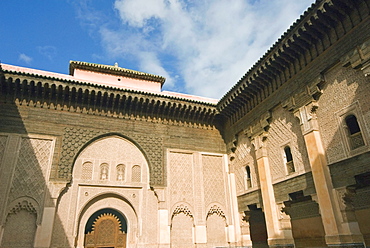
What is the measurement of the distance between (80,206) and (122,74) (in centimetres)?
568

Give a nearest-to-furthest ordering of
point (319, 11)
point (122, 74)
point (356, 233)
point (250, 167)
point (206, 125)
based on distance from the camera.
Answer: point (356, 233)
point (319, 11)
point (250, 167)
point (206, 125)
point (122, 74)

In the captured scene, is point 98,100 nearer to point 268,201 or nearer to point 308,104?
point 268,201

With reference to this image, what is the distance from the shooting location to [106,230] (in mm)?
7504

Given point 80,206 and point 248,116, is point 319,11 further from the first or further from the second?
point 80,206

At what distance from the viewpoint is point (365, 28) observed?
201 inches

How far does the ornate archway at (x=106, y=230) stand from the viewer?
730 centimetres

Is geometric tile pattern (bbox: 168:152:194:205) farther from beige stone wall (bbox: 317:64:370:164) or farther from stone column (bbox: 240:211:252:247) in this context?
beige stone wall (bbox: 317:64:370:164)

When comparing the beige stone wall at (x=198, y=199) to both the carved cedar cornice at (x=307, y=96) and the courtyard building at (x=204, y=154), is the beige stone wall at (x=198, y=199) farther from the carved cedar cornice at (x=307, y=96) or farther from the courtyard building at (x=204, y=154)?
the carved cedar cornice at (x=307, y=96)

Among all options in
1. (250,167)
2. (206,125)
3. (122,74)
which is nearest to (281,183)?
(250,167)

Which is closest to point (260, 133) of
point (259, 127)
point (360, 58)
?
point (259, 127)

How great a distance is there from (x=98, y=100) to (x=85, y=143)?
1240 mm

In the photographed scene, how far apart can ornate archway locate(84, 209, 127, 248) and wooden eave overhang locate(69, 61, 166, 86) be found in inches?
216

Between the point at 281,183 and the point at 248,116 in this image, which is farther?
the point at 248,116

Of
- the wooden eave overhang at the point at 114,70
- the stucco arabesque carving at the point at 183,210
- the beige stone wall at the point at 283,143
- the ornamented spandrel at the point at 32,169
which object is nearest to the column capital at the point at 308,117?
the beige stone wall at the point at 283,143
